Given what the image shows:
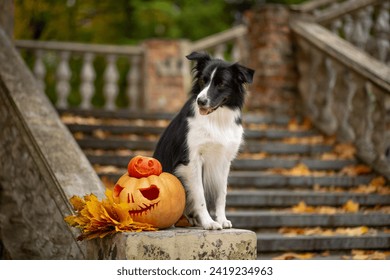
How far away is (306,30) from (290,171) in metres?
2.42

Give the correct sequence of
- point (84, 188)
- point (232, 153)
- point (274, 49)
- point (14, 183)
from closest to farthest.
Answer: point (232, 153) < point (84, 188) < point (14, 183) < point (274, 49)

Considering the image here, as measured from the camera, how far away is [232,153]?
3.61m

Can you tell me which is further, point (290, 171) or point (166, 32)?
point (166, 32)

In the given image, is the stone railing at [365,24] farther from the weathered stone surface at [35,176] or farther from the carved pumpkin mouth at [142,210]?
the carved pumpkin mouth at [142,210]

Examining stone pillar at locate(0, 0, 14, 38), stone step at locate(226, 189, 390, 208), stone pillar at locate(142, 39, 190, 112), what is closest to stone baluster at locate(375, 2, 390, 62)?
stone pillar at locate(142, 39, 190, 112)

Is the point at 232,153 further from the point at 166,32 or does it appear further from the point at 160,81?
the point at 166,32

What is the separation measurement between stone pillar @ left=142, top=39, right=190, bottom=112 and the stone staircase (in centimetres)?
252

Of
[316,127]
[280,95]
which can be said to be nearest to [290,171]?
[316,127]

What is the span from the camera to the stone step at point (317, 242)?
5.15 meters

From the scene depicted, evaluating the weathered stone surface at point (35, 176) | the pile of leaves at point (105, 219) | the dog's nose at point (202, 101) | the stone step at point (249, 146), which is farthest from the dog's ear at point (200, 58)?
the stone step at point (249, 146)

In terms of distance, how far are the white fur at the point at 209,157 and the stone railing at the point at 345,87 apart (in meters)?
3.54

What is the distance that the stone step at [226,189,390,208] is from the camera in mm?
5977

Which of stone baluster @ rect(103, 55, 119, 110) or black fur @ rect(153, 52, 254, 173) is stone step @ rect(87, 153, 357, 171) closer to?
black fur @ rect(153, 52, 254, 173)

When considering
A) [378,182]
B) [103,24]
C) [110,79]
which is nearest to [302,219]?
[378,182]
